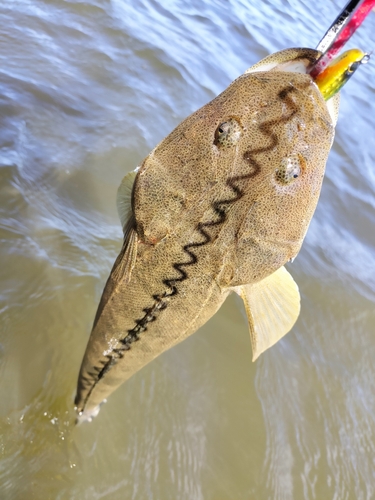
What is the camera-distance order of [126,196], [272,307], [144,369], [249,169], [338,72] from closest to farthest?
[338,72], [249,169], [126,196], [272,307], [144,369]

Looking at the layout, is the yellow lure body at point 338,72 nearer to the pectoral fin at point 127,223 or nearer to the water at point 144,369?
the pectoral fin at point 127,223

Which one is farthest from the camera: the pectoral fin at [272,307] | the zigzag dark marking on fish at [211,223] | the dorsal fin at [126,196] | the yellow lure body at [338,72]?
the pectoral fin at [272,307]

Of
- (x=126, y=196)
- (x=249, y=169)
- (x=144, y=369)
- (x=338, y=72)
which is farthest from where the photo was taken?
(x=144, y=369)

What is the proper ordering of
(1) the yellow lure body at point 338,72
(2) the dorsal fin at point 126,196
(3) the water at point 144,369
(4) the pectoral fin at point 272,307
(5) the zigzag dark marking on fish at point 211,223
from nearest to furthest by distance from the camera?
(1) the yellow lure body at point 338,72, (5) the zigzag dark marking on fish at point 211,223, (2) the dorsal fin at point 126,196, (4) the pectoral fin at point 272,307, (3) the water at point 144,369

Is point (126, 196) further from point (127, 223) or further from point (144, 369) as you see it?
point (144, 369)

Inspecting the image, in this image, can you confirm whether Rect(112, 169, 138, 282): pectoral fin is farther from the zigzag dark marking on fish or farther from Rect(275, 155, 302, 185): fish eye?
Rect(275, 155, 302, 185): fish eye

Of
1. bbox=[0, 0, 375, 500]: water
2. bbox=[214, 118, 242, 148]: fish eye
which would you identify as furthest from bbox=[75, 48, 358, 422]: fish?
bbox=[0, 0, 375, 500]: water

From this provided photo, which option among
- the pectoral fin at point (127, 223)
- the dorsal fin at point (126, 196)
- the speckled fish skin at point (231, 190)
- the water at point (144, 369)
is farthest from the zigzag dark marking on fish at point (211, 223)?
the water at point (144, 369)

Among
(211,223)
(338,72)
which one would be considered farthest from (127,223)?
(338,72)
